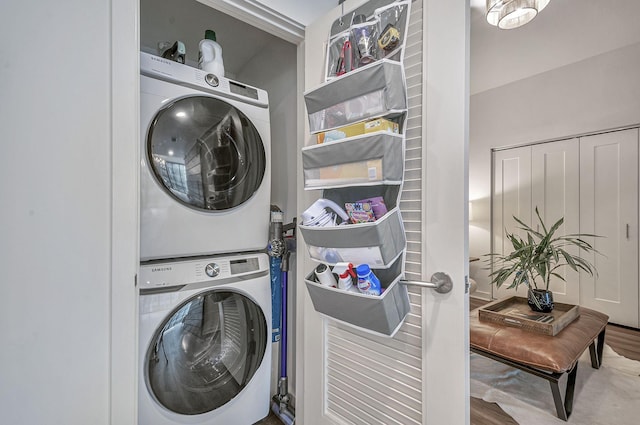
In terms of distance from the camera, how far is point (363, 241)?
0.88m

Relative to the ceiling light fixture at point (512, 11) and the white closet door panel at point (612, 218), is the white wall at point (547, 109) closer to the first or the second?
the white closet door panel at point (612, 218)

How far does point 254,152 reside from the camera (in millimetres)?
1384

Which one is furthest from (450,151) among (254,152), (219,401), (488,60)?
(488,60)

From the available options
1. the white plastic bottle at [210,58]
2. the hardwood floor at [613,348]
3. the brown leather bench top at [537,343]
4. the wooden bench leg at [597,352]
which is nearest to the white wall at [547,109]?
the hardwood floor at [613,348]

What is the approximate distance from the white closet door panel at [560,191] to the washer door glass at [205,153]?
3601 millimetres

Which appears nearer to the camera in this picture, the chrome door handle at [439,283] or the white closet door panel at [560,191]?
the chrome door handle at [439,283]

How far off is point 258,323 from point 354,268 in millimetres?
679

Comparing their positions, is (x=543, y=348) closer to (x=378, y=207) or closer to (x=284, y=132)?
(x=378, y=207)

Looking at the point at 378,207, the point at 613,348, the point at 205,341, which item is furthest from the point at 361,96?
the point at 613,348

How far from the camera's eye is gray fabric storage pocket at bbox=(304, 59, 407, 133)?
0.90 meters

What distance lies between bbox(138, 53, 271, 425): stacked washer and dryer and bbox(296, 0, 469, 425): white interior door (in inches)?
20.8

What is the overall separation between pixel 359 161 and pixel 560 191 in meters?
3.60

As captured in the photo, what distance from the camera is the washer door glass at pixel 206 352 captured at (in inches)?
44.3

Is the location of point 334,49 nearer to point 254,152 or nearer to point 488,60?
point 254,152
